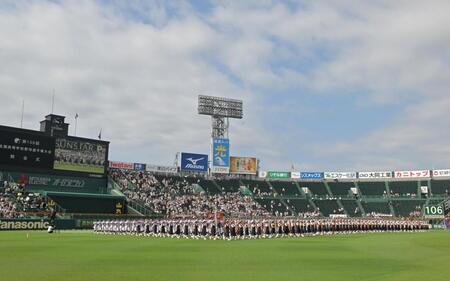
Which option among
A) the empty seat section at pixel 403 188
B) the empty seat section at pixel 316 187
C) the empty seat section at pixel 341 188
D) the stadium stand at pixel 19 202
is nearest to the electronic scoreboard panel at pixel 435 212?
the empty seat section at pixel 403 188

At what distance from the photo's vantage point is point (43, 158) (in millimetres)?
59938

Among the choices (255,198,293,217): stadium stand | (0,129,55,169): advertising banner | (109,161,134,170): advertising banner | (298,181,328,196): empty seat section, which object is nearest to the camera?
(0,129,55,169): advertising banner

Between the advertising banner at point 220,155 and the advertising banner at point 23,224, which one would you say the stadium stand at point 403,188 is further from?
the advertising banner at point 23,224

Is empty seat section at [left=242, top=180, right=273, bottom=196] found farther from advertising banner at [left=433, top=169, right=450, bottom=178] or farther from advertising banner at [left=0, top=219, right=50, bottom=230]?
advertising banner at [left=0, top=219, right=50, bottom=230]

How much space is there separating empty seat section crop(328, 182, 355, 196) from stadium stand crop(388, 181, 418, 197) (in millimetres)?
8310

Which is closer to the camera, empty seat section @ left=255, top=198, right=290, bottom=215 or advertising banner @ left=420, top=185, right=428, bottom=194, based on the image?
empty seat section @ left=255, top=198, right=290, bottom=215

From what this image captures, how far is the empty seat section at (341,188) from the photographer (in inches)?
3832

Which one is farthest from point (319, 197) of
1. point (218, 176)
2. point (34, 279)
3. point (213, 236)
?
point (34, 279)

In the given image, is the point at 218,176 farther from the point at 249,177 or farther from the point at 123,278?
the point at 123,278

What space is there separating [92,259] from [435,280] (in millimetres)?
13033

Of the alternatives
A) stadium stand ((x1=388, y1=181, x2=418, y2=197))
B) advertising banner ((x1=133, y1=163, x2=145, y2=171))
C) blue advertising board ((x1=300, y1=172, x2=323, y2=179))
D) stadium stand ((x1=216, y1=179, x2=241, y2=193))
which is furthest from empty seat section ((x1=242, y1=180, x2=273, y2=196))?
stadium stand ((x1=388, y1=181, x2=418, y2=197))

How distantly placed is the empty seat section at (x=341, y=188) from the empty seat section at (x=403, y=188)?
8336 mm

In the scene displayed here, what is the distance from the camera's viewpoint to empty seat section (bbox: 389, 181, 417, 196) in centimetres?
9275

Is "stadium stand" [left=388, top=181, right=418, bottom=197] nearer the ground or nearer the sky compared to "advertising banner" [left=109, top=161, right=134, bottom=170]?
nearer the ground
